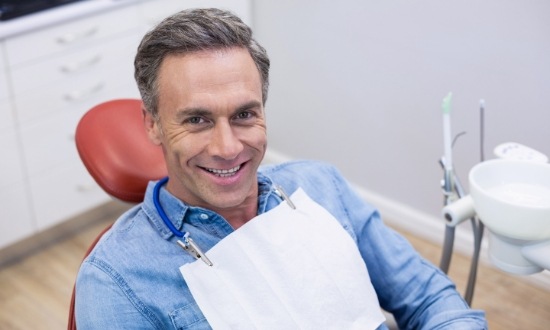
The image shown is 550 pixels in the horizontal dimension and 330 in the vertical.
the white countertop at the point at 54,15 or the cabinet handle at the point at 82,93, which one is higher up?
the white countertop at the point at 54,15

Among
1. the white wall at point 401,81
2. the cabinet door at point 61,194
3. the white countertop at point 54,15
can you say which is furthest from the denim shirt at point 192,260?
the cabinet door at point 61,194

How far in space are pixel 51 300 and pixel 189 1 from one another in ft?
3.58

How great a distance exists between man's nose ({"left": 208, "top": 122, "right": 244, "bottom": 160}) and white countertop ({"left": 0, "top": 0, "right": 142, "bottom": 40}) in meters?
1.21

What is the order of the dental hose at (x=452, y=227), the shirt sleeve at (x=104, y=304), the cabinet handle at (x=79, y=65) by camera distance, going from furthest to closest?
the cabinet handle at (x=79, y=65) < the dental hose at (x=452, y=227) < the shirt sleeve at (x=104, y=304)

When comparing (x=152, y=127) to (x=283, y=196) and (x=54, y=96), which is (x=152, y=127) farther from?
(x=54, y=96)

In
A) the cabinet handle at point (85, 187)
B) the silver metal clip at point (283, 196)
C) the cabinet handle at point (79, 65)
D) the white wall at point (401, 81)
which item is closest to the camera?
the silver metal clip at point (283, 196)

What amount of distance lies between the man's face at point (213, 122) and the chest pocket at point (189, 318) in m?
0.17

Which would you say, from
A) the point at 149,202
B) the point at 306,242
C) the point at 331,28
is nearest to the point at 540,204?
the point at 306,242

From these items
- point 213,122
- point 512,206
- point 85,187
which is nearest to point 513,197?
point 512,206

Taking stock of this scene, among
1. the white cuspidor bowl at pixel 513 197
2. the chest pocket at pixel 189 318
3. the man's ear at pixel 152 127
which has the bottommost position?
the chest pocket at pixel 189 318

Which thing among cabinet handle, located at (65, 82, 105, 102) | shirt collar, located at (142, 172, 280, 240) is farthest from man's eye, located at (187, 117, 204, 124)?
cabinet handle, located at (65, 82, 105, 102)

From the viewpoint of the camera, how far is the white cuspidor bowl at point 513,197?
1201 mm

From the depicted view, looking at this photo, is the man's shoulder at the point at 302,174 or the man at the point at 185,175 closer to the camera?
the man at the point at 185,175

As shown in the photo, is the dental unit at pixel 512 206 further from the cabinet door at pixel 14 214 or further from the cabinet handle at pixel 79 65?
the cabinet door at pixel 14 214
